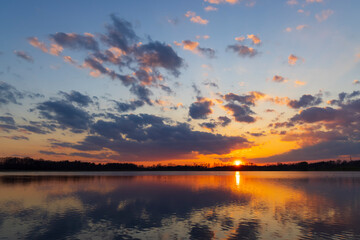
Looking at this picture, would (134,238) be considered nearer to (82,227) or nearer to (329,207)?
(82,227)

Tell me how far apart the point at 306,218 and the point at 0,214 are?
4063cm

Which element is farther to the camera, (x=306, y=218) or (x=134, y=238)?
(x=306, y=218)

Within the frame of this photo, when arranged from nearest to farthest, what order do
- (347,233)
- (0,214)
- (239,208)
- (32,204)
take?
(347,233), (0,214), (239,208), (32,204)

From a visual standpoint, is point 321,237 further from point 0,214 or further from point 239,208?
point 0,214

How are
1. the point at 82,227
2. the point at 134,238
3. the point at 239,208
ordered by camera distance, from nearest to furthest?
the point at 134,238
the point at 82,227
the point at 239,208

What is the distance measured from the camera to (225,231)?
27.9m

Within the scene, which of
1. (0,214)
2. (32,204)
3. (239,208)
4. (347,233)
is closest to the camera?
(347,233)

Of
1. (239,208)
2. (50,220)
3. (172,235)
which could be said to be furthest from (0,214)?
(239,208)

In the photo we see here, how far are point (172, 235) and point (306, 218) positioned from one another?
62.9 feet

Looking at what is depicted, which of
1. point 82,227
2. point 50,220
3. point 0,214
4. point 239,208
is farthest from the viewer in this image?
point 239,208

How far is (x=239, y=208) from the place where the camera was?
140 ft

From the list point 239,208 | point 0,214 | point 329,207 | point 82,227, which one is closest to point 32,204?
point 0,214

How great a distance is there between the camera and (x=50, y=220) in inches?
1291

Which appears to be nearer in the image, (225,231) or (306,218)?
(225,231)
